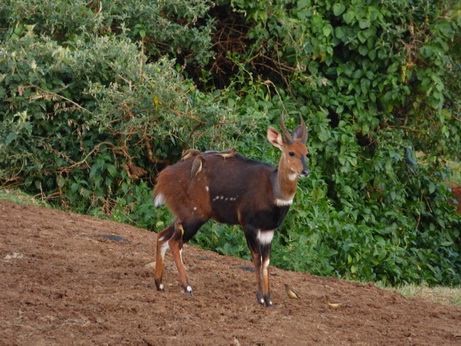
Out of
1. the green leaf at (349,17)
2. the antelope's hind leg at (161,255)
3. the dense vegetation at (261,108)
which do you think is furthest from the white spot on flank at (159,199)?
the green leaf at (349,17)

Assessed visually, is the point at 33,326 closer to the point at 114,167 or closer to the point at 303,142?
the point at 303,142

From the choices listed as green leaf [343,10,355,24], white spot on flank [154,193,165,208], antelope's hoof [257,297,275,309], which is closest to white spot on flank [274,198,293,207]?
antelope's hoof [257,297,275,309]

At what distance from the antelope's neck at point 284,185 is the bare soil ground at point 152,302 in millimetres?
849

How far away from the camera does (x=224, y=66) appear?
11.6 metres

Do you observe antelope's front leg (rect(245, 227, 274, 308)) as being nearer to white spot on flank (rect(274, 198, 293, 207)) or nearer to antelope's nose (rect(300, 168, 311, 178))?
white spot on flank (rect(274, 198, 293, 207))

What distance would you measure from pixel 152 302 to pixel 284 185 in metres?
1.33

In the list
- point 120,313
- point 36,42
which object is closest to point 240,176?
point 120,313

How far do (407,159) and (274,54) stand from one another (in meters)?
2.86

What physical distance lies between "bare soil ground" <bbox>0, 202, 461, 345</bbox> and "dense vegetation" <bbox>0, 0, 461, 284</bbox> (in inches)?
54.3

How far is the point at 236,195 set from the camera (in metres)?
5.94

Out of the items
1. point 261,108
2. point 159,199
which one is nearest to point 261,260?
point 159,199

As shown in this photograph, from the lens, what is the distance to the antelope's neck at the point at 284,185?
5719 mm

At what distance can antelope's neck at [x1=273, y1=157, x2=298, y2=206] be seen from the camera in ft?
18.8

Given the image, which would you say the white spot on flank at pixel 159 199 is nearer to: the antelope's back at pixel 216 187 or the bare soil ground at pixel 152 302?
the antelope's back at pixel 216 187
